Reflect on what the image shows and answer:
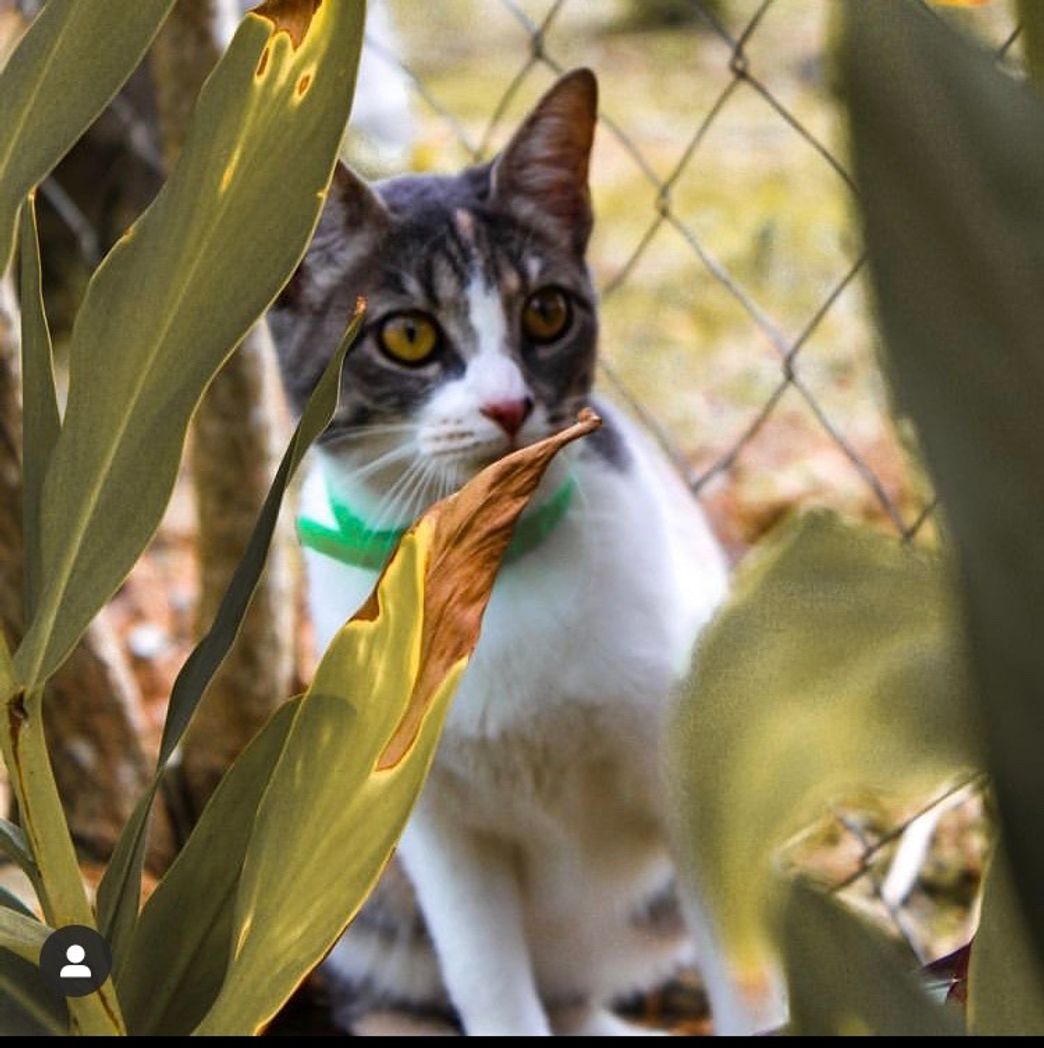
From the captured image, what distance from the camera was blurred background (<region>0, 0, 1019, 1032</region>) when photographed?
44.1 inches

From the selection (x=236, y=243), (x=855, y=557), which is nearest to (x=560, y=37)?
(x=236, y=243)

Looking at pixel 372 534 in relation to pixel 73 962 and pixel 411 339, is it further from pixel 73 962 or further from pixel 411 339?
pixel 73 962

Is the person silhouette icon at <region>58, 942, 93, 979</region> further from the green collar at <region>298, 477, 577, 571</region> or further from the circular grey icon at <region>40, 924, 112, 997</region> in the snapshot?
the green collar at <region>298, 477, 577, 571</region>

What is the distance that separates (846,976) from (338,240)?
2.18 feet

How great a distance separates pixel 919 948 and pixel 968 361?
92 centimetres

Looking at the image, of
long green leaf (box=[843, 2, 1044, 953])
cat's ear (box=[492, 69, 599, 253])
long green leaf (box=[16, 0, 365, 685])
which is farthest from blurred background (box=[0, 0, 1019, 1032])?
long green leaf (box=[843, 2, 1044, 953])

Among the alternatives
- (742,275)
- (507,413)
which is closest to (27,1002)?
(507,413)

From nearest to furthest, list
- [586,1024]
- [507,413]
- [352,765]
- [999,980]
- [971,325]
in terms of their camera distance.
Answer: [971,325], [999,980], [352,765], [507,413], [586,1024]

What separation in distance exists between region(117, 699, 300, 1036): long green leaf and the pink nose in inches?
13.9

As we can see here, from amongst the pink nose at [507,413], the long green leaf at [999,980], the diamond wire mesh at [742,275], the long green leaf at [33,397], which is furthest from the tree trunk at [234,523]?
the long green leaf at [999,980]

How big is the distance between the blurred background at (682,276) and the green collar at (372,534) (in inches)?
9.1

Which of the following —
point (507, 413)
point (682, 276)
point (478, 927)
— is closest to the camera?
point (507, 413)

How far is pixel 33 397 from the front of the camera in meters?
0.50

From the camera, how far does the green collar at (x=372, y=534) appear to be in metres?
0.86
